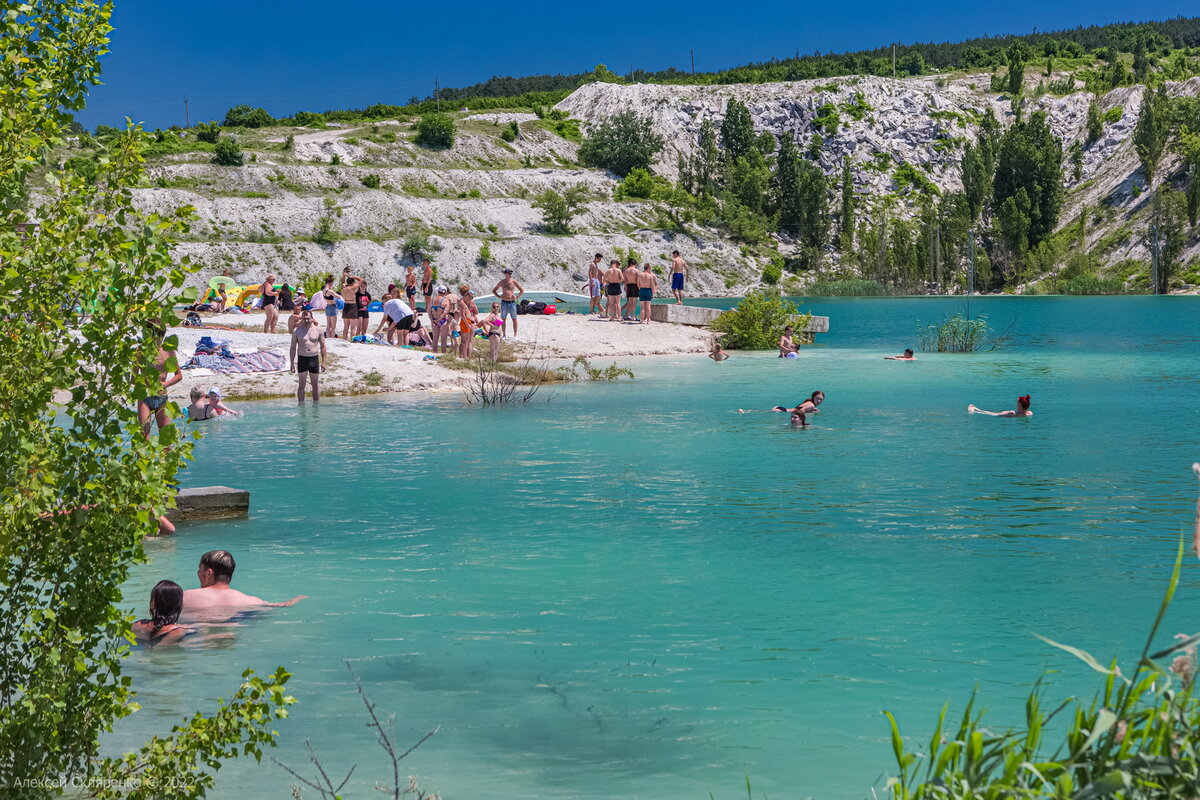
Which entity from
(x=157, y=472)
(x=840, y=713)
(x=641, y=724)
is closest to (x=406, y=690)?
(x=641, y=724)

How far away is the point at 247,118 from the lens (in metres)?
119

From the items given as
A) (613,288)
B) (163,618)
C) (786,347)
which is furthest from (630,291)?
(163,618)

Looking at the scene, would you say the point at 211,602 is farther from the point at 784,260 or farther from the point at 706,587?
the point at 784,260

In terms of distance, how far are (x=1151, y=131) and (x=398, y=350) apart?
4214 inches

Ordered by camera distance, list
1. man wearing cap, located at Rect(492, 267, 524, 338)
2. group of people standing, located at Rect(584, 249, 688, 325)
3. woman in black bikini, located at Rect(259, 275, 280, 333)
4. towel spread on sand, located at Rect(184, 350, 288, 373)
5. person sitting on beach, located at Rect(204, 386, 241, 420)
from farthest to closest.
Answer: group of people standing, located at Rect(584, 249, 688, 325), woman in black bikini, located at Rect(259, 275, 280, 333), man wearing cap, located at Rect(492, 267, 524, 338), towel spread on sand, located at Rect(184, 350, 288, 373), person sitting on beach, located at Rect(204, 386, 241, 420)

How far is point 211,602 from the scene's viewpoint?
9.16 metres

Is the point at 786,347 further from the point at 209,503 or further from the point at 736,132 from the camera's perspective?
the point at 736,132

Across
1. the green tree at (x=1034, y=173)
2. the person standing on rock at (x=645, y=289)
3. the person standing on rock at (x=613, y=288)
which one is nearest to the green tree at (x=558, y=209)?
the green tree at (x=1034, y=173)

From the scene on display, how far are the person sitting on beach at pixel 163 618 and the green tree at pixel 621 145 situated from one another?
113 m

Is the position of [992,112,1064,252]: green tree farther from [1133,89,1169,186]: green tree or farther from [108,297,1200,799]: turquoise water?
[108,297,1200,799]: turquoise water

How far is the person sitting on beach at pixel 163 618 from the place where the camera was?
853cm

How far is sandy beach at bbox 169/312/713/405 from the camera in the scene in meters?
25.5

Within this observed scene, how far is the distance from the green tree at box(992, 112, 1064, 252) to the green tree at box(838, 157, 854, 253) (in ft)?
49.2

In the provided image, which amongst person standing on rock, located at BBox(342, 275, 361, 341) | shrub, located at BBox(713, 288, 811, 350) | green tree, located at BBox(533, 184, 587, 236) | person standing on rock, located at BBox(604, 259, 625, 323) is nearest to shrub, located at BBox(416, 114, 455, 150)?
green tree, located at BBox(533, 184, 587, 236)
